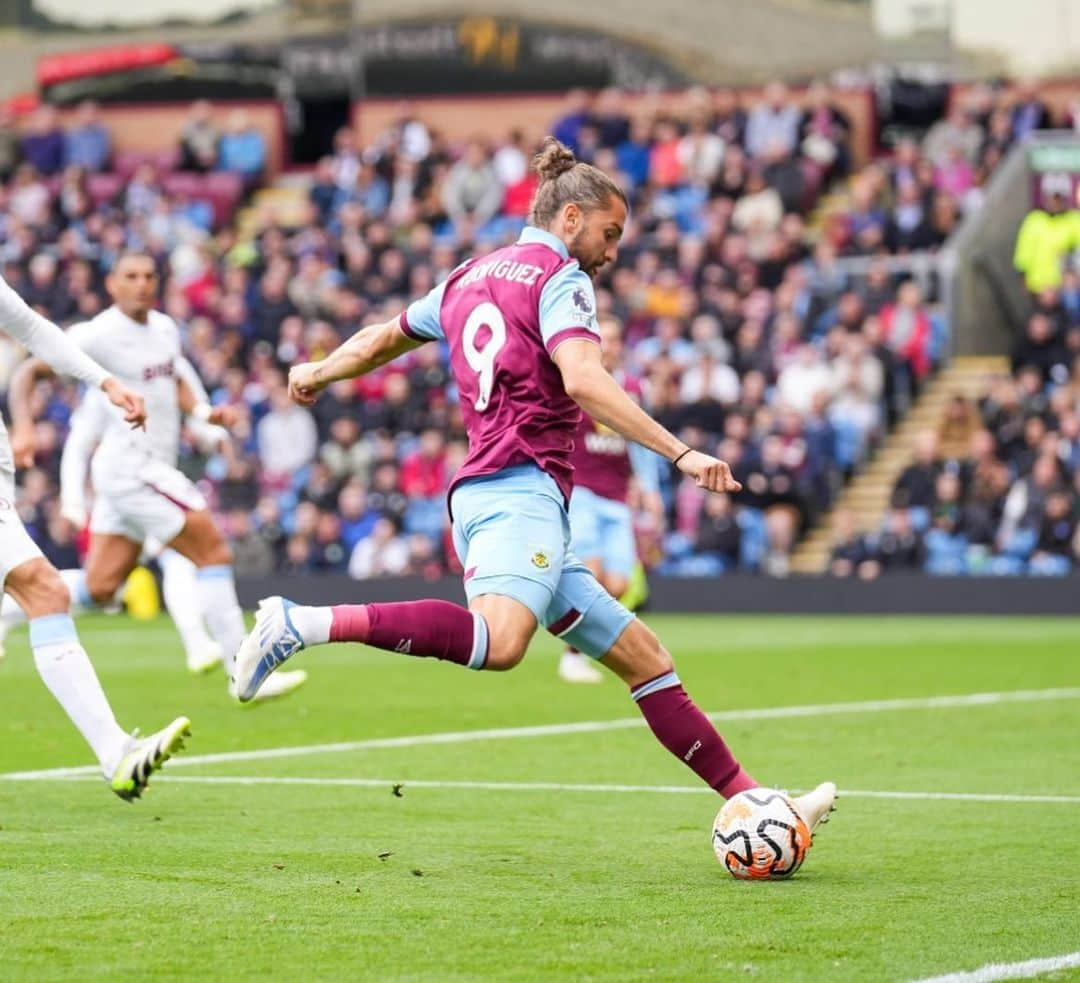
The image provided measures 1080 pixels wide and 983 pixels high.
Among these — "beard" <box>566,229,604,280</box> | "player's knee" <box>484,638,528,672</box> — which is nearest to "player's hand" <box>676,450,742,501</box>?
"player's knee" <box>484,638,528,672</box>

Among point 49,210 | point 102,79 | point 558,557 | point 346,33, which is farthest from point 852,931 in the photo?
point 102,79

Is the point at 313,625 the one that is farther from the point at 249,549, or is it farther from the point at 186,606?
the point at 249,549

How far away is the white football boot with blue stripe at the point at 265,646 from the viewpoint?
6992 mm

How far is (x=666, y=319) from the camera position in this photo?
27031 mm

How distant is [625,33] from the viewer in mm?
35281

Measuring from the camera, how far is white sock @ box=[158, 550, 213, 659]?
14.8 m

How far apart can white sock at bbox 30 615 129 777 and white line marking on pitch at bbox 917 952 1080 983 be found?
3807mm

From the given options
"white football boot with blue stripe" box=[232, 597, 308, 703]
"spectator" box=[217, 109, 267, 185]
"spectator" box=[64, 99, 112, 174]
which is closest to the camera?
"white football boot with blue stripe" box=[232, 597, 308, 703]

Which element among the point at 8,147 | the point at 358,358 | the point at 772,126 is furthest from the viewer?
the point at 8,147

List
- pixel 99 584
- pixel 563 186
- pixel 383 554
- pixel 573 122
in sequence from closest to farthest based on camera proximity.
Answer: pixel 563 186
pixel 99 584
pixel 383 554
pixel 573 122

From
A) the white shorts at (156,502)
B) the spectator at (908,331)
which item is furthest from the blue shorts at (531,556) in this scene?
the spectator at (908,331)

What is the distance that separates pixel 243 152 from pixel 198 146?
0.73 metres

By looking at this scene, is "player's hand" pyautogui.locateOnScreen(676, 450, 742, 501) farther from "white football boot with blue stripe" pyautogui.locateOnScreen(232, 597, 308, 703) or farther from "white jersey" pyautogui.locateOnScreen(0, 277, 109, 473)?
"white jersey" pyautogui.locateOnScreen(0, 277, 109, 473)

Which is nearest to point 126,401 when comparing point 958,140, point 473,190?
point 958,140
